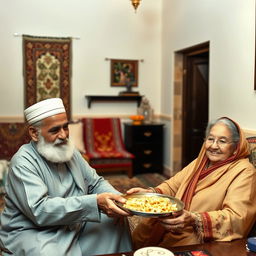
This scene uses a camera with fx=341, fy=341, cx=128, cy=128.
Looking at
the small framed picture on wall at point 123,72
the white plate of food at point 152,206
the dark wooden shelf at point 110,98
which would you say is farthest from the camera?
the small framed picture on wall at point 123,72

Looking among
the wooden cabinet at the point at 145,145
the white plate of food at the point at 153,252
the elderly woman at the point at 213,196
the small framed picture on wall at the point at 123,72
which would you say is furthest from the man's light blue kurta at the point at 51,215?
the small framed picture on wall at the point at 123,72

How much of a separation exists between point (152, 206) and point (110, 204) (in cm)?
20

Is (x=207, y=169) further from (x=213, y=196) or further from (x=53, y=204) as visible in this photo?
(x=53, y=204)

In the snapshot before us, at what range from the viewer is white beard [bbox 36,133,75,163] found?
5.82 ft

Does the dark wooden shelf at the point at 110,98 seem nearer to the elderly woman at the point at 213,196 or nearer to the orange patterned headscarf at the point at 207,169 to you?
the elderly woman at the point at 213,196

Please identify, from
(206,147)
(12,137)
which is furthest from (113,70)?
(206,147)

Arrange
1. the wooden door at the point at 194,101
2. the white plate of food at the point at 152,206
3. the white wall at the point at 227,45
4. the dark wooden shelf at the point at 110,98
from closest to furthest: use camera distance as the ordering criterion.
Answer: the white plate of food at the point at 152,206, the white wall at the point at 227,45, the wooden door at the point at 194,101, the dark wooden shelf at the point at 110,98

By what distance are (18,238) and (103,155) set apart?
3423 mm

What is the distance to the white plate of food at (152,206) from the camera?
153 centimetres

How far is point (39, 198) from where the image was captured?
1603mm

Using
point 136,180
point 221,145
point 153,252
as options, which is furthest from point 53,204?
point 136,180

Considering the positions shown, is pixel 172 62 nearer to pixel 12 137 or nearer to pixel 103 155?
pixel 103 155

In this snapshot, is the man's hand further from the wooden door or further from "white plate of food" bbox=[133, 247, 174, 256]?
the wooden door

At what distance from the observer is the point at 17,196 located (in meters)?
1.67
